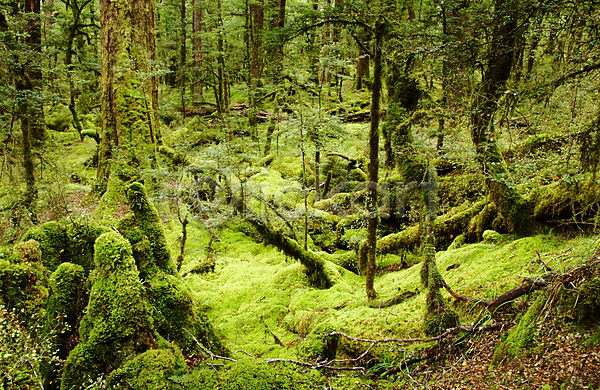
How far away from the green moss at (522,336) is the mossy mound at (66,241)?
4.14m

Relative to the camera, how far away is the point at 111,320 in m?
2.74

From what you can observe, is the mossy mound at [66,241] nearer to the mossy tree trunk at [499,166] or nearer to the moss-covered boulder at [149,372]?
the moss-covered boulder at [149,372]

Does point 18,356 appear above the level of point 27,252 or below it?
below

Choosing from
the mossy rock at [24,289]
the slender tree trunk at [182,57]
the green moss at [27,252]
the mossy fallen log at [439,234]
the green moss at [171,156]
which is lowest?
the mossy fallen log at [439,234]

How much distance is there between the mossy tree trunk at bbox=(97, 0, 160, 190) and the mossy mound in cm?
390

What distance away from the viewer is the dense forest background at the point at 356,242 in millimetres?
2717

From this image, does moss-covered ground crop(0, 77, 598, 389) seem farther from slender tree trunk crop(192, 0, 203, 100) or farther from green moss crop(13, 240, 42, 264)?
slender tree trunk crop(192, 0, 203, 100)

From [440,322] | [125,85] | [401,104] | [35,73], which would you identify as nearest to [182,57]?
[35,73]

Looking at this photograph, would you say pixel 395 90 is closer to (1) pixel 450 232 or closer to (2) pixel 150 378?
(1) pixel 450 232

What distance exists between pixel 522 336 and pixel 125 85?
8.55m

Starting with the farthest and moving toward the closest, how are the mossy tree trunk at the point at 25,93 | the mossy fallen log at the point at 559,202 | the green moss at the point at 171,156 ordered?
the green moss at the point at 171,156
the mossy tree trunk at the point at 25,93
the mossy fallen log at the point at 559,202

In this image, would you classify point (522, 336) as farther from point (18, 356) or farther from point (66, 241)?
point (66, 241)

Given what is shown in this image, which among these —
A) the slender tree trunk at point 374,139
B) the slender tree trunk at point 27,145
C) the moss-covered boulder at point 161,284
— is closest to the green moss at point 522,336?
the slender tree trunk at point 374,139

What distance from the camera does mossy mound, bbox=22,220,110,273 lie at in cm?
353
